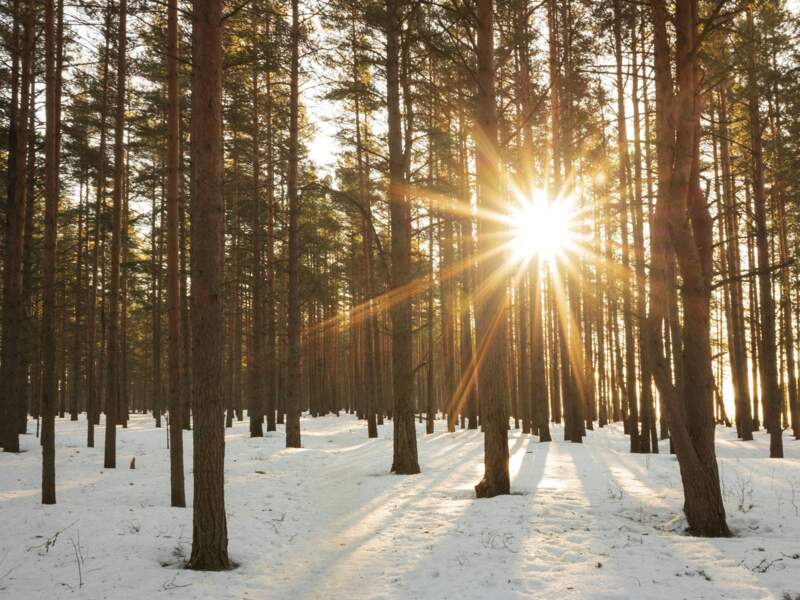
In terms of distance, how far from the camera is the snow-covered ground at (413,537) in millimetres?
5270

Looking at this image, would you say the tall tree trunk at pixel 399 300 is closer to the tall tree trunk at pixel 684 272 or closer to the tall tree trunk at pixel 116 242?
the tall tree trunk at pixel 684 272

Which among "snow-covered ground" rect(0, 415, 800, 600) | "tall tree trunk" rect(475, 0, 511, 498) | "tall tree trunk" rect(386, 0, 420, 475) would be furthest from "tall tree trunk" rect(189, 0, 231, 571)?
"tall tree trunk" rect(386, 0, 420, 475)

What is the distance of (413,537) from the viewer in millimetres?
7043

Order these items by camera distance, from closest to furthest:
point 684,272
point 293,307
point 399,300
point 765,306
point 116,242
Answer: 1. point 684,272
2. point 399,300
3. point 116,242
4. point 765,306
5. point 293,307

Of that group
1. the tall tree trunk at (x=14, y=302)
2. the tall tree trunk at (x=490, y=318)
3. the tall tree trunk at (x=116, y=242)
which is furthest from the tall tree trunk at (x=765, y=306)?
the tall tree trunk at (x=14, y=302)

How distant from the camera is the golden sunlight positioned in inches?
749

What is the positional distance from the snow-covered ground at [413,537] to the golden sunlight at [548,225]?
9.45m

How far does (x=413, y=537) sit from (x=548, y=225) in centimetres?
1591

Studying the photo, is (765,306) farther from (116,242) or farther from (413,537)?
(116,242)

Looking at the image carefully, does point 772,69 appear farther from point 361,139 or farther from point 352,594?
point 352,594

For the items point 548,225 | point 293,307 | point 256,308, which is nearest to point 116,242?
point 293,307

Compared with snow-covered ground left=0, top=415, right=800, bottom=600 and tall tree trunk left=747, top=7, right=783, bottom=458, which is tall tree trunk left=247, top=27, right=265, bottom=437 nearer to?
snow-covered ground left=0, top=415, right=800, bottom=600

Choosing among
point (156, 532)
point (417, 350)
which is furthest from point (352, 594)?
point (417, 350)

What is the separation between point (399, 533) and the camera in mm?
7293
